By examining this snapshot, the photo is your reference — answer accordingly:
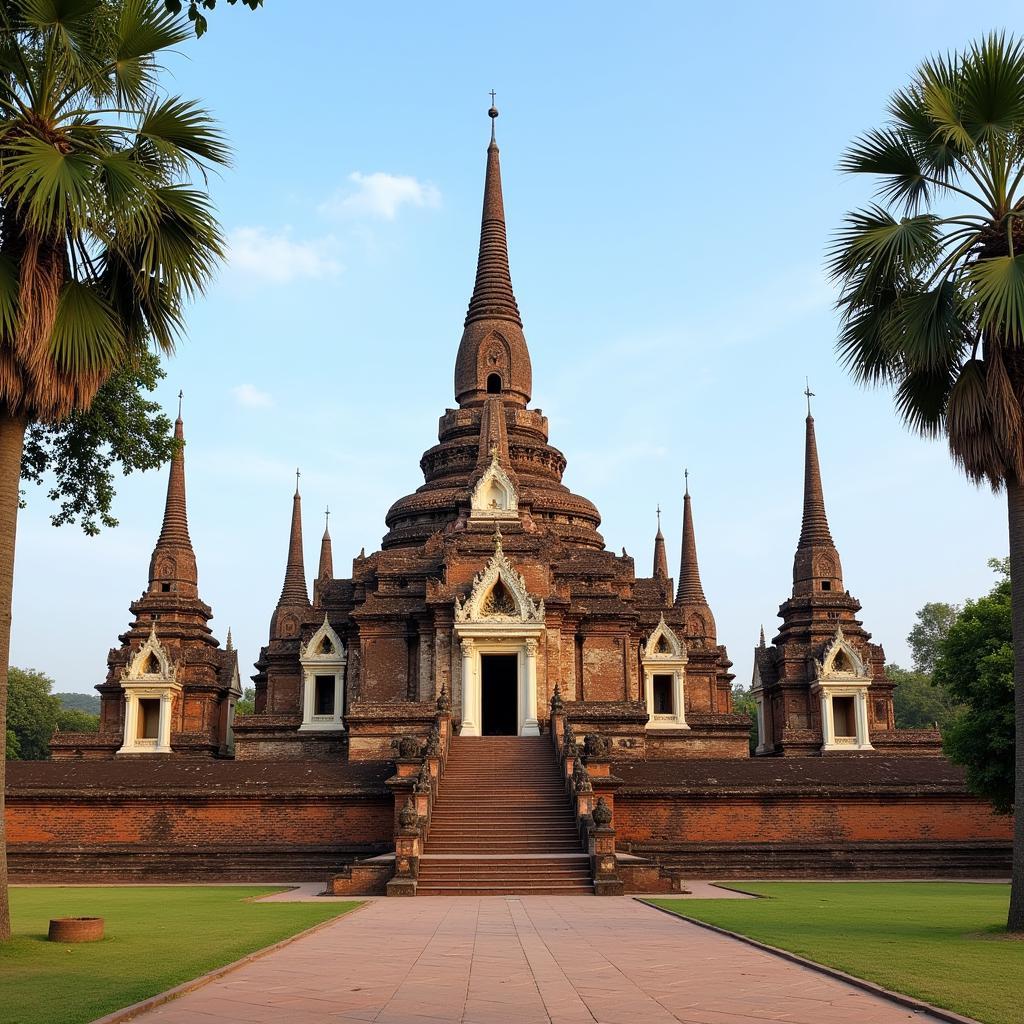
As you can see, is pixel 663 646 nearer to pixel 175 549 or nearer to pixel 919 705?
pixel 175 549

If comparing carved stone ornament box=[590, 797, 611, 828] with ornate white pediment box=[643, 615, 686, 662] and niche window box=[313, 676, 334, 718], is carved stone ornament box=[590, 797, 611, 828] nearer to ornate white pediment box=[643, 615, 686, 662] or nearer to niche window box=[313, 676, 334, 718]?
niche window box=[313, 676, 334, 718]

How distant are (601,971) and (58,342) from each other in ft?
28.4

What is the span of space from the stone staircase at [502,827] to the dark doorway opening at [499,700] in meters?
6.71

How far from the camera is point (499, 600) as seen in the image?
105 ft

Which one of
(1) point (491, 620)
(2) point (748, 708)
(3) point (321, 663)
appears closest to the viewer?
(1) point (491, 620)

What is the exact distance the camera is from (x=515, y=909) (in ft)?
53.9

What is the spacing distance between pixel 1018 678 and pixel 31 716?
71.6 m

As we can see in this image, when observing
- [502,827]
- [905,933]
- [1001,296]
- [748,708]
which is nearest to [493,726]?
[502,827]

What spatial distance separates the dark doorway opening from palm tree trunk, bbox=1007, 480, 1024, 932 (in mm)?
21326

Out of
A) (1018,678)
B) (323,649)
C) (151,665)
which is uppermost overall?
(323,649)

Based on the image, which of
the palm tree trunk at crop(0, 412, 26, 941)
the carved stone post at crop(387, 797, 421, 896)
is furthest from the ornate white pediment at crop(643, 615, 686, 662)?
the palm tree trunk at crop(0, 412, 26, 941)

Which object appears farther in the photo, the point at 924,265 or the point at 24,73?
the point at 924,265

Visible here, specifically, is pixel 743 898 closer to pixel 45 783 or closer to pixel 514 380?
pixel 45 783

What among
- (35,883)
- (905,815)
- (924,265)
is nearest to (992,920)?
(924,265)
